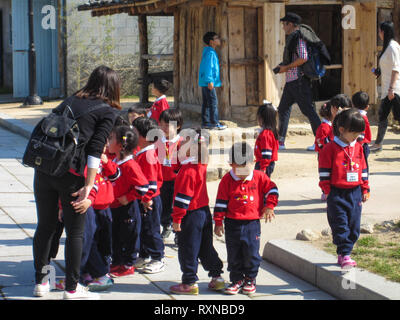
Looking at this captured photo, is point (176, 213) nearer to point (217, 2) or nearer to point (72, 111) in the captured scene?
point (72, 111)

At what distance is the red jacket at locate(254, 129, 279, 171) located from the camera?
622cm

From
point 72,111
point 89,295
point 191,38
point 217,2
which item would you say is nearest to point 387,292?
point 89,295

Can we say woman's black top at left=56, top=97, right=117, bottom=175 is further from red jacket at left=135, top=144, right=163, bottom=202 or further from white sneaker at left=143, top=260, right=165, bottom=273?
white sneaker at left=143, top=260, right=165, bottom=273

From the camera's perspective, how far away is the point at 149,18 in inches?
782

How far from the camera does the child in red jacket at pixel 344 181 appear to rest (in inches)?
193

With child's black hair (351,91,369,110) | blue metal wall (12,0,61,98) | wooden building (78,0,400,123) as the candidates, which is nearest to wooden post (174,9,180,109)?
wooden building (78,0,400,123)

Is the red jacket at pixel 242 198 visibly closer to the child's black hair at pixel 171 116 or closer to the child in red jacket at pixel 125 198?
the child in red jacket at pixel 125 198

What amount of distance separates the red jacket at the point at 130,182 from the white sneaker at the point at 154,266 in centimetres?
56

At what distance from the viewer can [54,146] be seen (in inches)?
164

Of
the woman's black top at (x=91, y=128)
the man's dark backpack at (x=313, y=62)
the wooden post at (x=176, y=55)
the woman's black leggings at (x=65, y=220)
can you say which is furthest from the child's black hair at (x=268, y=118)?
the wooden post at (x=176, y=55)

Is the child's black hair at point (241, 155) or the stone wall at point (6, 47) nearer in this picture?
the child's black hair at point (241, 155)

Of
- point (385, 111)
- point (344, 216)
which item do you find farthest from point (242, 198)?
point (385, 111)

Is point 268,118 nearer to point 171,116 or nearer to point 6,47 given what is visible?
point 171,116

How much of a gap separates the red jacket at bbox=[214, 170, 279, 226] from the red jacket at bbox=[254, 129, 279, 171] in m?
1.49
